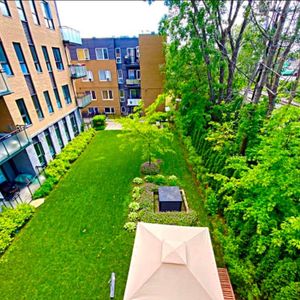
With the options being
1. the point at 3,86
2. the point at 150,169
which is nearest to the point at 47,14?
the point at 3,86

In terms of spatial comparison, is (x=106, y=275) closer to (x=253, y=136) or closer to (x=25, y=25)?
(x=253, y=136)

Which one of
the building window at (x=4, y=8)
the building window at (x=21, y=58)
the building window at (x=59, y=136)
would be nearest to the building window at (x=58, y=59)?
the building window at (x=21, y=58)

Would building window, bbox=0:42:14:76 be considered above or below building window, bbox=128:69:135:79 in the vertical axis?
above

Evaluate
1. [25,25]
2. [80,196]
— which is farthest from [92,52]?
[80,196]

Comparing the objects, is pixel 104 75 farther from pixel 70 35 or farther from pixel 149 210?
pixel 149 210

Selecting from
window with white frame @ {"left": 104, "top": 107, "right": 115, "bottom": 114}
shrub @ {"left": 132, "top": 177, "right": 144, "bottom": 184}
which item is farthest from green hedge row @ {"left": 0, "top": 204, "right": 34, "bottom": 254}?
window with white frame @ {"left": 104, "top": 107, "right": 115, "bottom": 114}

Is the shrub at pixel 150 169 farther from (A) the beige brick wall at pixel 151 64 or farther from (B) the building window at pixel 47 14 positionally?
(B) the building window at pixel 47 14

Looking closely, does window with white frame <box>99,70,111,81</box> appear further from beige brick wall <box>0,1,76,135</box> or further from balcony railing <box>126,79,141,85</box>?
beige brick wall <box>0,1,76,135</box>
